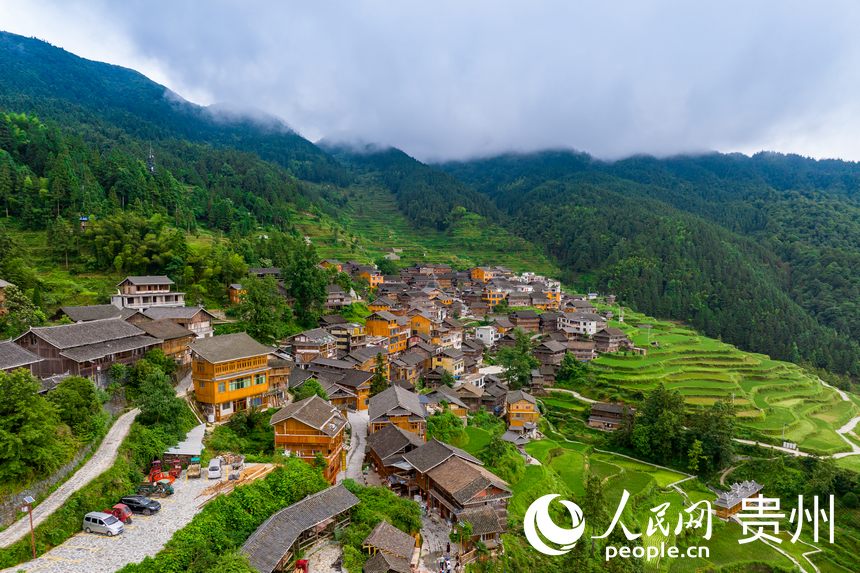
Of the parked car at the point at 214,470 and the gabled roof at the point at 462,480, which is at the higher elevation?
the parked car at the point at 214,470

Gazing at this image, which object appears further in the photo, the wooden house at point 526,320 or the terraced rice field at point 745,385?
the wooden house at point 526,320

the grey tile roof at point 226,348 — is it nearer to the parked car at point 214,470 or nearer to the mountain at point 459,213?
the parked car at point 214,470

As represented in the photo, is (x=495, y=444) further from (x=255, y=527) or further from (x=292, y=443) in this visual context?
(x=255, y=527)

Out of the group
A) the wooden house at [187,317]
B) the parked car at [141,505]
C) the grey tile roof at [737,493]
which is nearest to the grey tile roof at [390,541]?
the parked car at [141,505]

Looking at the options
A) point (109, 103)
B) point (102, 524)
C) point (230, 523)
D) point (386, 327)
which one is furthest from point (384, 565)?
point (109, 103)

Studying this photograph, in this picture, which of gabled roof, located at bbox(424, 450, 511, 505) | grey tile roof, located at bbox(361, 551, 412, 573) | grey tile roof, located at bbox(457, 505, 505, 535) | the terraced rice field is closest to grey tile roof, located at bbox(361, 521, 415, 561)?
grey tile roof, located at bbox(361, 551, 412, 573)

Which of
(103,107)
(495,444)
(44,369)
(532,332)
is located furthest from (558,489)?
(103,107)

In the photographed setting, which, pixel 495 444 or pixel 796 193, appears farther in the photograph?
pixel 796 193
